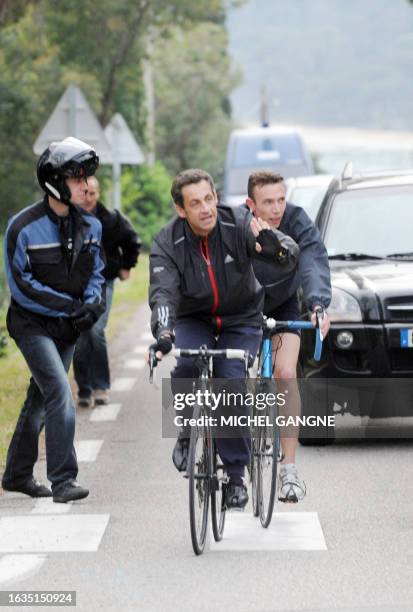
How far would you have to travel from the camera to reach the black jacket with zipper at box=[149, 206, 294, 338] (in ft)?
26.9

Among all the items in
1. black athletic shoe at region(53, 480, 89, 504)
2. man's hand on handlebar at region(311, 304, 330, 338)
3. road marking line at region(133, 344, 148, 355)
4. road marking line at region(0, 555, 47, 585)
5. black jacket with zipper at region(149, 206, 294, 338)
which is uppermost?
black jacket with zipper at region(149, 206, 294, 338)

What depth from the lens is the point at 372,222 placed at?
12438mm

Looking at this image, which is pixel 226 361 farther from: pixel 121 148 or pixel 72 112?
pixel 121 148

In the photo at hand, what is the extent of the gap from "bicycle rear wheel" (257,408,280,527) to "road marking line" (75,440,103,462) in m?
2.60

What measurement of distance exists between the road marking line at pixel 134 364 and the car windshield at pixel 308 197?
102 inches

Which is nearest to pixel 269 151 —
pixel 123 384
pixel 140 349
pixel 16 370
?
pixel 140 349

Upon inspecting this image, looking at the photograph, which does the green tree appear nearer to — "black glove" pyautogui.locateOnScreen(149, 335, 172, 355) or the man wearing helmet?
the man wearing helmet

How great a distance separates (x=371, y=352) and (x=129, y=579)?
13.7 feet

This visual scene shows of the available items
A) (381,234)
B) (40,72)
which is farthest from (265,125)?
(381,234)

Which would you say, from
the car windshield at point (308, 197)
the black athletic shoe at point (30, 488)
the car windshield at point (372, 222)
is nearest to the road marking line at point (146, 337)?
the car windshield at point (308, 197)

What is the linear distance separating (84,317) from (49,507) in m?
0.98

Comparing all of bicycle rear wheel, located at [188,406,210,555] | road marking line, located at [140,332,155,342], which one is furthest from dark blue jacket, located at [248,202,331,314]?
road marking line, located at [140,332,155,342]

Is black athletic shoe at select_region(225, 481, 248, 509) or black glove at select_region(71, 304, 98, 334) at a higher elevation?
black glove at select_region(71, 304, 98, 334)

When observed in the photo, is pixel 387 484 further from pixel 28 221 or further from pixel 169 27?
pixel 169 27
